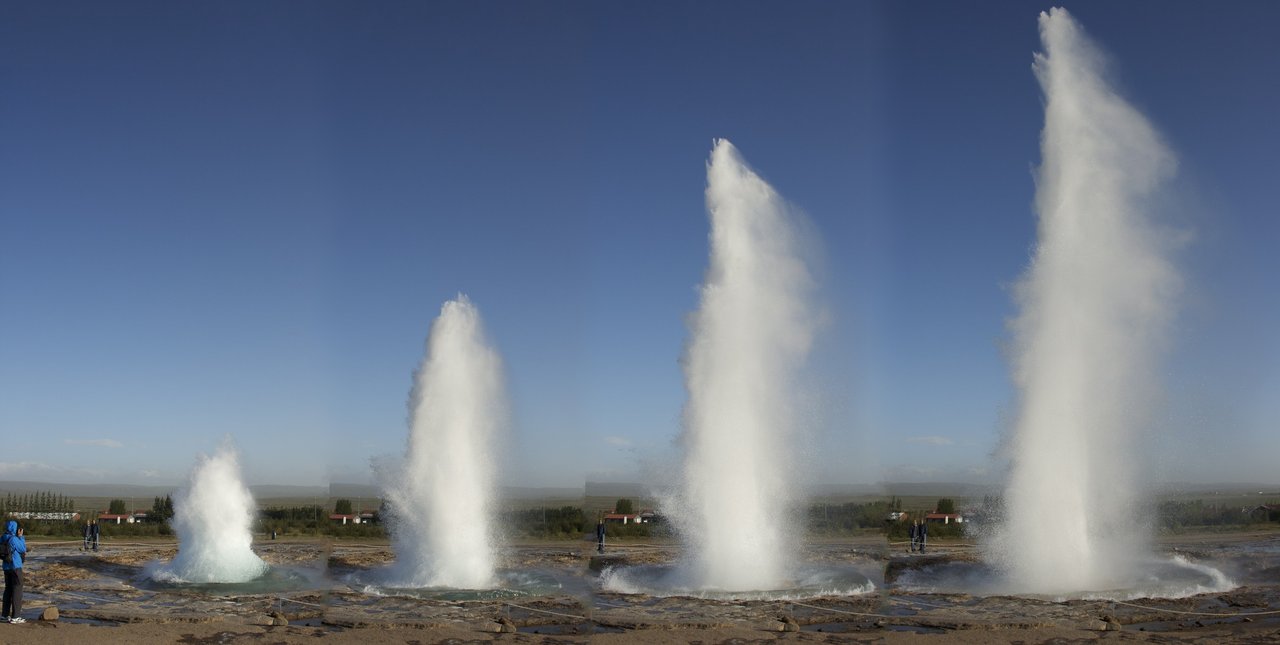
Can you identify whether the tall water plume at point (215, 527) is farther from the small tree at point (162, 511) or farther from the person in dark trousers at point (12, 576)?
the small tree at point (162, 511)

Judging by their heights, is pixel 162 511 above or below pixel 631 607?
below

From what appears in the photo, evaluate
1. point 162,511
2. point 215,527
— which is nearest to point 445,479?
point 215,527

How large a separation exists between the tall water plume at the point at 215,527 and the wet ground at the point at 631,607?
0.78 meters

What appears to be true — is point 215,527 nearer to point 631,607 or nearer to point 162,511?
point 631,607

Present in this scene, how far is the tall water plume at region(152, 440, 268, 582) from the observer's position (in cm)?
2144

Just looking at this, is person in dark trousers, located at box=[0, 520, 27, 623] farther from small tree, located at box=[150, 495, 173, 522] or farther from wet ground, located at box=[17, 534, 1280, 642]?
small tree, located at box=[150, 495, 173, 522]

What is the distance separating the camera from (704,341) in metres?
19.5

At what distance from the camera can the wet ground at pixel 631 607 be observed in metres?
12.5

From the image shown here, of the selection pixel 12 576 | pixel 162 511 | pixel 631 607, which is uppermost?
pixel 12 576

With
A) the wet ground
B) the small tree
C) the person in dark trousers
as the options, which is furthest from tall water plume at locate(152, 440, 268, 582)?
the small tree

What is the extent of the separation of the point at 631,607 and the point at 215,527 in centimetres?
1288

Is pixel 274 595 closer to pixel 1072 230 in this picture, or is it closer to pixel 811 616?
pixel 811 616

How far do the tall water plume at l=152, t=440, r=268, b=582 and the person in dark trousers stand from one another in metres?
7.62

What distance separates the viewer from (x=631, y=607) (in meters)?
14.5
